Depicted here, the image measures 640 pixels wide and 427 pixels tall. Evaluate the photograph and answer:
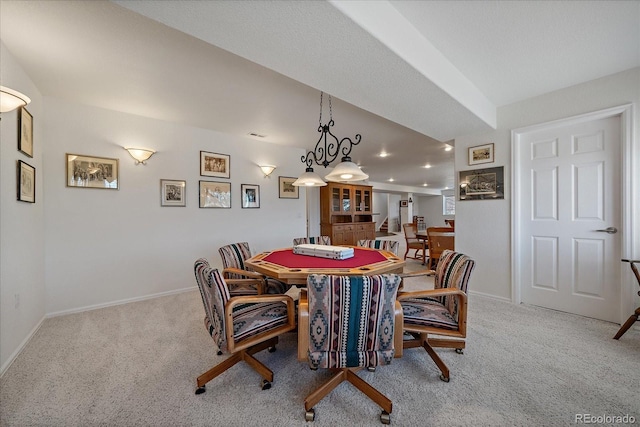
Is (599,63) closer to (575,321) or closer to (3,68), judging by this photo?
(575,321)

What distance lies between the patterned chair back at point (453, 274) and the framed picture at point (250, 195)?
3.12 metres

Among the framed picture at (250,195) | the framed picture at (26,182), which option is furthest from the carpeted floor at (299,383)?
the framed picture at (250,195)

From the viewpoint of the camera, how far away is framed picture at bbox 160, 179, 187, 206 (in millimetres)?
3418

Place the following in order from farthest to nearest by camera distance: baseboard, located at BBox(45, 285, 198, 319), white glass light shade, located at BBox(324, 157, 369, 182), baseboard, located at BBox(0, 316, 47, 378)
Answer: baseboard, located at BBox(45, 285, 198, 319), white glass light shade, located at BBox(324, 157, 369, 182), baseboard, located at BBox(0, 316, 47, 378)

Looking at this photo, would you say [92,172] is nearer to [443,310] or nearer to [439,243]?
[443,310]

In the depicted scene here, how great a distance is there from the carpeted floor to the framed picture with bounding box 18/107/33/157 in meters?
1.69

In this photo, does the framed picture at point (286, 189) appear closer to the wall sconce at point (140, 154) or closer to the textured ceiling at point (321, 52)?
the textured ceiling at point (321, 52)

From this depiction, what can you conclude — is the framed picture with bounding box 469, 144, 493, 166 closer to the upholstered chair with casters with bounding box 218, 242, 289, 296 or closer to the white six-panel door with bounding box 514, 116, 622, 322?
the white six-panel door with bounding box 514, 116, 622, 322

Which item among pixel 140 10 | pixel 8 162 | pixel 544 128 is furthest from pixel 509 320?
pixel 8 162

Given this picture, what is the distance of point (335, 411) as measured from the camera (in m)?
1.40

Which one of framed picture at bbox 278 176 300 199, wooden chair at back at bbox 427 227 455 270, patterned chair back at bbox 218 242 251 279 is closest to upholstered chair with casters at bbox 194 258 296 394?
patterned chair back at bbox 218 242 251 279

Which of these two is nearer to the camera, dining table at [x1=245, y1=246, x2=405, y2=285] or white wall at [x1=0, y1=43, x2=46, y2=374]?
dining table at [x1=245, y1=246, x2=405, y2=285]

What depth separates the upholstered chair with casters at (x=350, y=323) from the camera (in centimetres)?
121

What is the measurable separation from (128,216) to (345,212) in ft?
16.7
